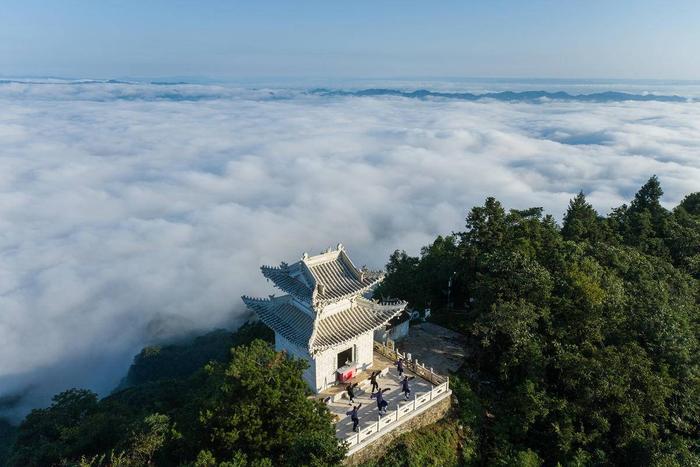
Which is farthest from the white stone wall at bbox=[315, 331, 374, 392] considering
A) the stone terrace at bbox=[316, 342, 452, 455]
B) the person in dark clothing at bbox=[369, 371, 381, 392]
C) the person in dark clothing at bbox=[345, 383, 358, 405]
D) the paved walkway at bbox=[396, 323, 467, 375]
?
the paved walkway at bbox=[396, 323, 467, 375]

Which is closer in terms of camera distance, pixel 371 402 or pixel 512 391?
pixel 371 402

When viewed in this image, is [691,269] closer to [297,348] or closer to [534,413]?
[534,413]

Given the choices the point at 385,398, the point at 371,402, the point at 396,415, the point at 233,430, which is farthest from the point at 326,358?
the point at 233,430

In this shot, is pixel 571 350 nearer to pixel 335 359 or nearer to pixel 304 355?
pixel 335 359

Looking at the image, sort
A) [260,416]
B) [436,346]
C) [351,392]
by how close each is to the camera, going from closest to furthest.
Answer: [260,416] → [351,392] → [436,346]

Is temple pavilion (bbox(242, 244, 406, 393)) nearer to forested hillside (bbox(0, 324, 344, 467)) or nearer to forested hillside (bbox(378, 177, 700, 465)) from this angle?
forested hillside (bbox(0, 324, 344, 467))

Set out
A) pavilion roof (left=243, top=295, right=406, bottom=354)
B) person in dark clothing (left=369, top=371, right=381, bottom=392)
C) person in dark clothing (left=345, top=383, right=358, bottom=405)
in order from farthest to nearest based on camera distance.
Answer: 1. person in dark clothing (left=369, top=371, right=381, bottom=392)
2. pavilion roof (left=243, top=295, right=406, bottom=354)
3. person in dark clothing (left=345, top=383, right=358, bottom=405)

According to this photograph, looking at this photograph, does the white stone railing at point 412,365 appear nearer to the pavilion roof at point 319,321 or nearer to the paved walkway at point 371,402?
the paved walkway at point 371,402

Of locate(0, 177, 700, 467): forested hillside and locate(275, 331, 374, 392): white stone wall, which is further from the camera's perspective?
locate(275, 331, 374, 392): white stone wall
